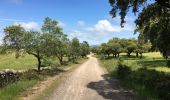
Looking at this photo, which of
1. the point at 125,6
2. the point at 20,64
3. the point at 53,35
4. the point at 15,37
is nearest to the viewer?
the point at 125,6

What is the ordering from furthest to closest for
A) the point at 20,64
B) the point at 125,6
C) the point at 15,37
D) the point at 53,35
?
the point at 20,64, the point at 53,35, the point at 15,37, the point at 125,6

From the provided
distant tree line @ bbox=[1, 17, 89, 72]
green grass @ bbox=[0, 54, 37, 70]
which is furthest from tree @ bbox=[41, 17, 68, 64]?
green grass @ bbox=[0, 54, 37, 70]

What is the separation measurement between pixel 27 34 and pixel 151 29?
13875 mm

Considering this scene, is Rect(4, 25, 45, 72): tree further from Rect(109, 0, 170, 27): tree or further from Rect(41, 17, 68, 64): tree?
Rect(109, 0, 170, 27): tree

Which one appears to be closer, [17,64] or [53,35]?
[53,35]

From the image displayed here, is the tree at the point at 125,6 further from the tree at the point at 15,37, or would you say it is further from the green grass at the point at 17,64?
the green grass at the point at 17,64

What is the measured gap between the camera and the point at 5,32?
3191 centimetres

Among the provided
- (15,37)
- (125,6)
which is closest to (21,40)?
(15,37)

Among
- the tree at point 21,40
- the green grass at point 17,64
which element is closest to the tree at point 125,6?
the tree at point 21,40

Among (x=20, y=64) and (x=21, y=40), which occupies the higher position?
(x=21, y=40)

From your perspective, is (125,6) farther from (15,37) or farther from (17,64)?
(17,64)

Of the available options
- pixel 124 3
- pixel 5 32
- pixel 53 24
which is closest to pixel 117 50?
pixel 53 24

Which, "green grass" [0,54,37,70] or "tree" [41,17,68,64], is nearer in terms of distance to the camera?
"tree" [41,17,68,64]

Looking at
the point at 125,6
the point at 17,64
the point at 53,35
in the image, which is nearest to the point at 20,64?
the point at 17,64
